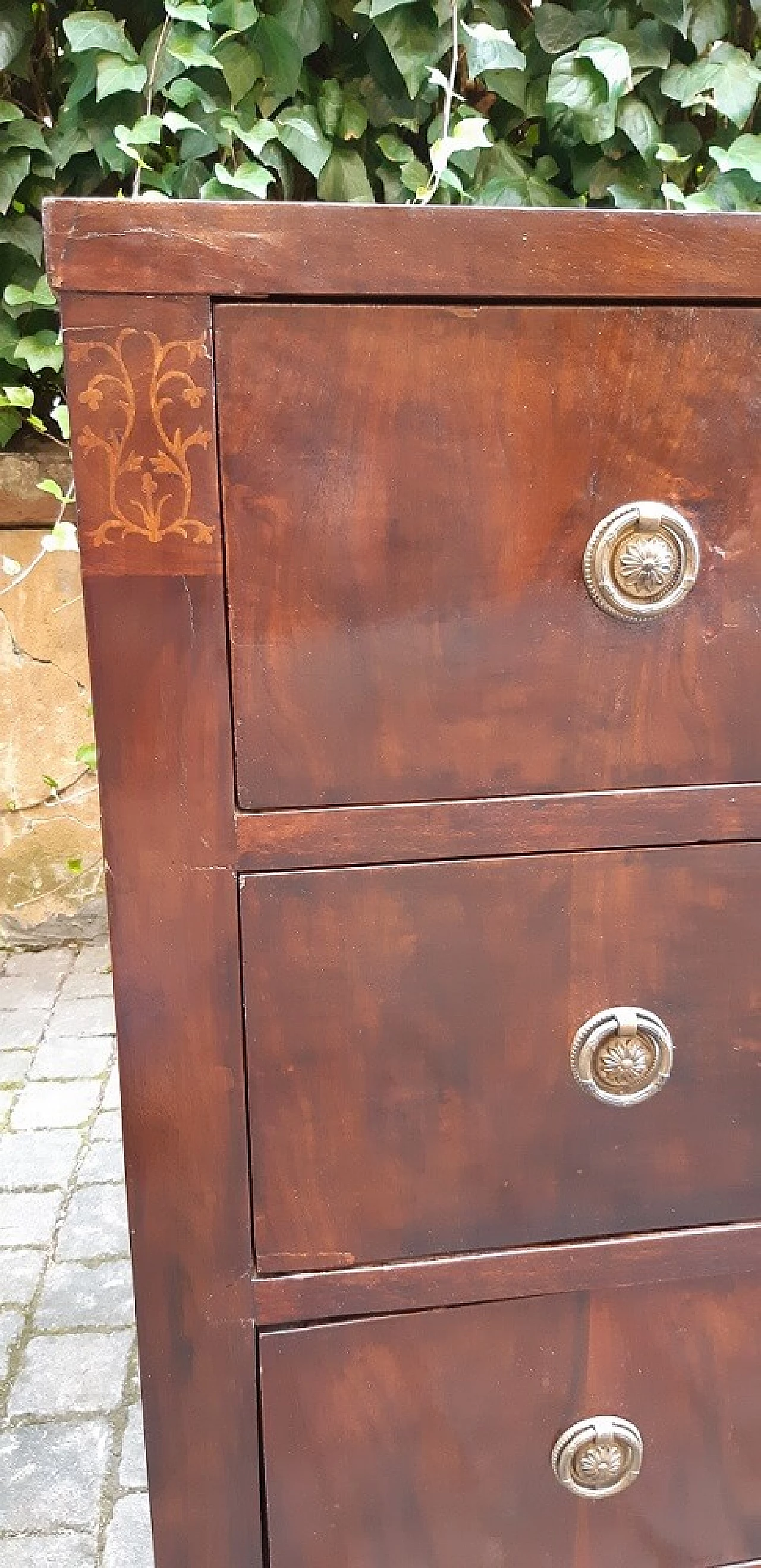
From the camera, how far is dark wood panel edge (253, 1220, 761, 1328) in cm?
67

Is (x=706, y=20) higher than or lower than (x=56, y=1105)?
higher

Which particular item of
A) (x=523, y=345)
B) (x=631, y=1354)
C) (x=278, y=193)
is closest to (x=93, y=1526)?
(x=631, y=1354)

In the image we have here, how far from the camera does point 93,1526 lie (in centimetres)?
100

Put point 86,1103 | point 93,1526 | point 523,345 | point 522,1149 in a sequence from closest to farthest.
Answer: point 523,345 → point 522,1149 → point 93,1526 → point 86,1103

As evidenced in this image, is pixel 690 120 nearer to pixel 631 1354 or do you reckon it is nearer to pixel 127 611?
pixel 127 611

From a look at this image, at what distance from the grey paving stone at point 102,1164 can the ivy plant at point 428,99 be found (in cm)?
118

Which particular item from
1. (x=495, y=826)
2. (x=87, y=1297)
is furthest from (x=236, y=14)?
(x=87, y=1297)

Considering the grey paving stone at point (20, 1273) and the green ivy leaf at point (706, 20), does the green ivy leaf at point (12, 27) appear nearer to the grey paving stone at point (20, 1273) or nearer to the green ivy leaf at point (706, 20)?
the green ivy leaf at point (706, 20)

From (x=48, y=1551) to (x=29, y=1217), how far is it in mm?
490

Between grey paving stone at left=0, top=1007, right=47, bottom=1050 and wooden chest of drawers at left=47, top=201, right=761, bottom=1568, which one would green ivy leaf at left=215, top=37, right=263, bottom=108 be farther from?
grey paving stone at left=0, top=1007, right=47, bottom=1050

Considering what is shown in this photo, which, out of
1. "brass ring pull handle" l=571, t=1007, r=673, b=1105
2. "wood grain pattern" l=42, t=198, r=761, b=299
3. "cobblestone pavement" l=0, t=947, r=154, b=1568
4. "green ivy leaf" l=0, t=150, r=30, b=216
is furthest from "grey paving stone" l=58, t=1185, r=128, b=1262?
"green ivy leaf" l=0, t=150, r=30, b=216

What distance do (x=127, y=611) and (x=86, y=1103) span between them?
1.25m

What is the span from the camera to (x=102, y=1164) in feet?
4.95

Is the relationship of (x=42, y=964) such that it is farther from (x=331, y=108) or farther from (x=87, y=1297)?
(x=331, y=108)
